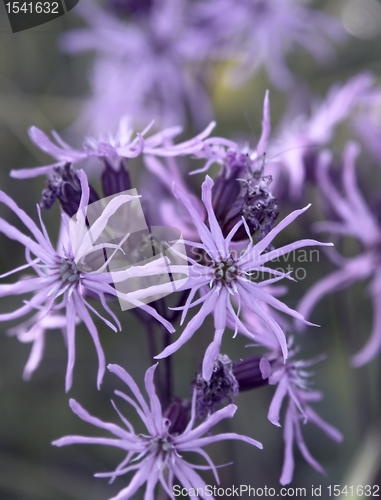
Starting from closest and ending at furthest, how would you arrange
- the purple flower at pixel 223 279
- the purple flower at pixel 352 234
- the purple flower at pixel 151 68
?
A: the purple flower at pixel 223 279 < the purple flower at pixel 352 234 < the purple flower at pixel 151 68

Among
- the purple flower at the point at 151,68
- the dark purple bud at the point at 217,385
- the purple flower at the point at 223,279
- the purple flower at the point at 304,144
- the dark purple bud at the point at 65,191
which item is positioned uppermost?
the purple flower at the point at 151,68

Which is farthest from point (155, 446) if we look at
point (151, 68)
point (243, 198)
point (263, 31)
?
point (263, 31)

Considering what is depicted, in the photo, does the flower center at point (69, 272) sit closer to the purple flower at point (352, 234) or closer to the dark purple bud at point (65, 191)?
the dark purple bud at point (65, 191)

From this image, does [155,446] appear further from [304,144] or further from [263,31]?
[263,31]

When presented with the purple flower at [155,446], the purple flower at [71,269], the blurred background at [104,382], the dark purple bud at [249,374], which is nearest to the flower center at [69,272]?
the purple flower at [71,269]

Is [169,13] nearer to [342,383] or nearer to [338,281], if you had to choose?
[338,281]

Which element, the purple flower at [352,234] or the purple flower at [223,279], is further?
the purple flower at [352,234]

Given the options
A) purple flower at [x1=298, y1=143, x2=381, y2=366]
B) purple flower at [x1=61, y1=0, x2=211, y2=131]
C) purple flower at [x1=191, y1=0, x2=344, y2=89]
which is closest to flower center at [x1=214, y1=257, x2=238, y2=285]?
purple flower at [x1=298, y1=143, x2=381, y2=366]

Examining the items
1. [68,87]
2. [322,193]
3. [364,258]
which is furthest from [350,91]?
[68,87]
